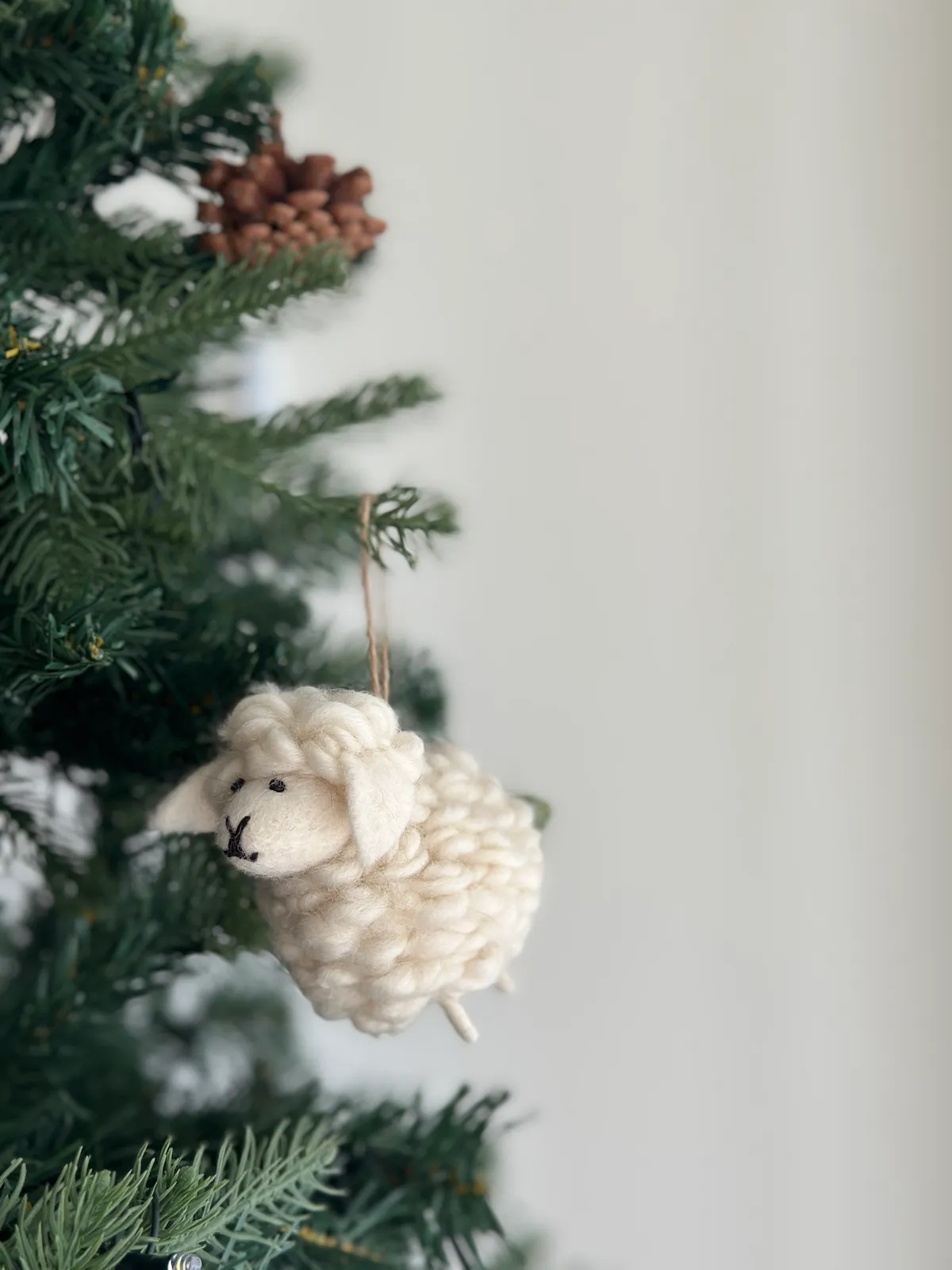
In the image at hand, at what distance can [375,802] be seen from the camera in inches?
11.3

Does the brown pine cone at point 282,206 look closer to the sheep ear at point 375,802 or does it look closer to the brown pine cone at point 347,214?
the brown pine cone at point 347,214

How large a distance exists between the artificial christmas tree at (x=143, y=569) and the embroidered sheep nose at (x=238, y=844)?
0.06 metres

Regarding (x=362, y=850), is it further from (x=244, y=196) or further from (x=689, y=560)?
(x=689, y=560)

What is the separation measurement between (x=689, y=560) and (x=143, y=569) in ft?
1.37

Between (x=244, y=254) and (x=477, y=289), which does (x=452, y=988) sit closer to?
(x=244, y=254)

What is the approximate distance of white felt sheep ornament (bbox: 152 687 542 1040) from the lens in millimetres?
291

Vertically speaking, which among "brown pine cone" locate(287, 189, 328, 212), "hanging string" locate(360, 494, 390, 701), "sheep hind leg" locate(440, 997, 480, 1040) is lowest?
"sheep hind leg" locate(440, 997, 480, 1040)

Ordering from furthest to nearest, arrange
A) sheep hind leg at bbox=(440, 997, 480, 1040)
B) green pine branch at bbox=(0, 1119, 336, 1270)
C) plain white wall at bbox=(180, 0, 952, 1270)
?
plain white wall at bbox=(180, 0, 952, 1270) → sheep hind leg at bbox=(440, 997, 480, 1040) → green pine branch at bbox=(0, 1119, 336, 1270)

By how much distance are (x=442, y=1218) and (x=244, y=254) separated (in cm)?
35

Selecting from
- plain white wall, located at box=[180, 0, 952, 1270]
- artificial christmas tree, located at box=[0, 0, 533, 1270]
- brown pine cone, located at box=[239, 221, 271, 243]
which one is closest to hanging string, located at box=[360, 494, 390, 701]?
artificial christmas tree, located at box=[0, 0, 533, 1270]

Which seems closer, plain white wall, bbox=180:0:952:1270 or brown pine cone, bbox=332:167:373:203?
brown pine cone, bbox=332:167:373:203

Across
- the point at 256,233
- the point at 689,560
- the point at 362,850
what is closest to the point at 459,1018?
the point at 362,850

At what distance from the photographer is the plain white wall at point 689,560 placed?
0.61 m

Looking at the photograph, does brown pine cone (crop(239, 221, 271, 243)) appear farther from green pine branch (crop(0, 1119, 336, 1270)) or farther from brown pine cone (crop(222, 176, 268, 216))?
green pine branch (crop(0, 1119, 336, 1270))
